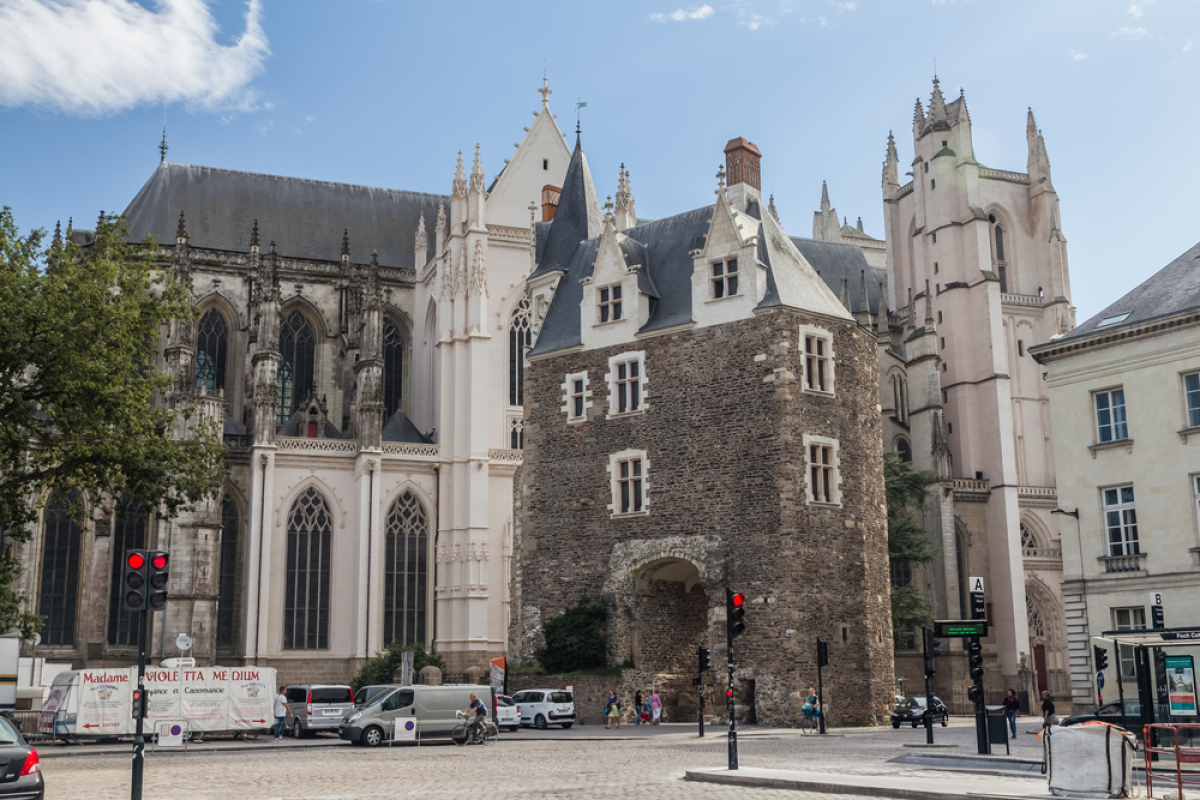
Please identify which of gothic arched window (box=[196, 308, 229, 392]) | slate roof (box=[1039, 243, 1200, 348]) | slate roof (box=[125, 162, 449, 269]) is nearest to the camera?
slate roof (box=[1039, 243, 1200, 348])

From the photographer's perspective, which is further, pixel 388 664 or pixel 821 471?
pixel 388 664

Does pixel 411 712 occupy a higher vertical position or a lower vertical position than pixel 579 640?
lower

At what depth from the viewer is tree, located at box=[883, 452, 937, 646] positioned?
4497 cm

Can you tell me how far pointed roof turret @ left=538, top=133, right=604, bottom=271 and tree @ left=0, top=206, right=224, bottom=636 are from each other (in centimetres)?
1695

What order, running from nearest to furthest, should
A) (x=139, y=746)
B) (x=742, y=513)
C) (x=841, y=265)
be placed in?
(x=139, y=746), (x=742, y=513), (x=841, y=265)

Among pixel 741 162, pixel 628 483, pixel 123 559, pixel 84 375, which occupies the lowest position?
pixel 123 559

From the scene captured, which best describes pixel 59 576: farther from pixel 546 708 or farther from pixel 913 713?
pixel 913 713

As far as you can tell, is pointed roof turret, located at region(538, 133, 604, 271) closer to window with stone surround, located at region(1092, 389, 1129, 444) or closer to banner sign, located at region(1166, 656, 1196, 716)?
window with stone surround, located at region(1092, 389, 1129, 444)

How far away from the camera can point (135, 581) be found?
45.8ft

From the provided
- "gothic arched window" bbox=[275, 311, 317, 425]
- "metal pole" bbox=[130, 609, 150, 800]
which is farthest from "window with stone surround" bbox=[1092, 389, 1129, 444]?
"gothic arched window" bbox=[275, 311, 317, 425]

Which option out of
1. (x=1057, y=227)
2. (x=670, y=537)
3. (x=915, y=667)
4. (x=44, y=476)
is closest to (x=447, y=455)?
(x=670, y=537)

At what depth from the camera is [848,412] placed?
1341 inches

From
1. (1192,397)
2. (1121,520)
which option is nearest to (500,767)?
(1121,520)

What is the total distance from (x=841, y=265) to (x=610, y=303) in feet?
85.9
